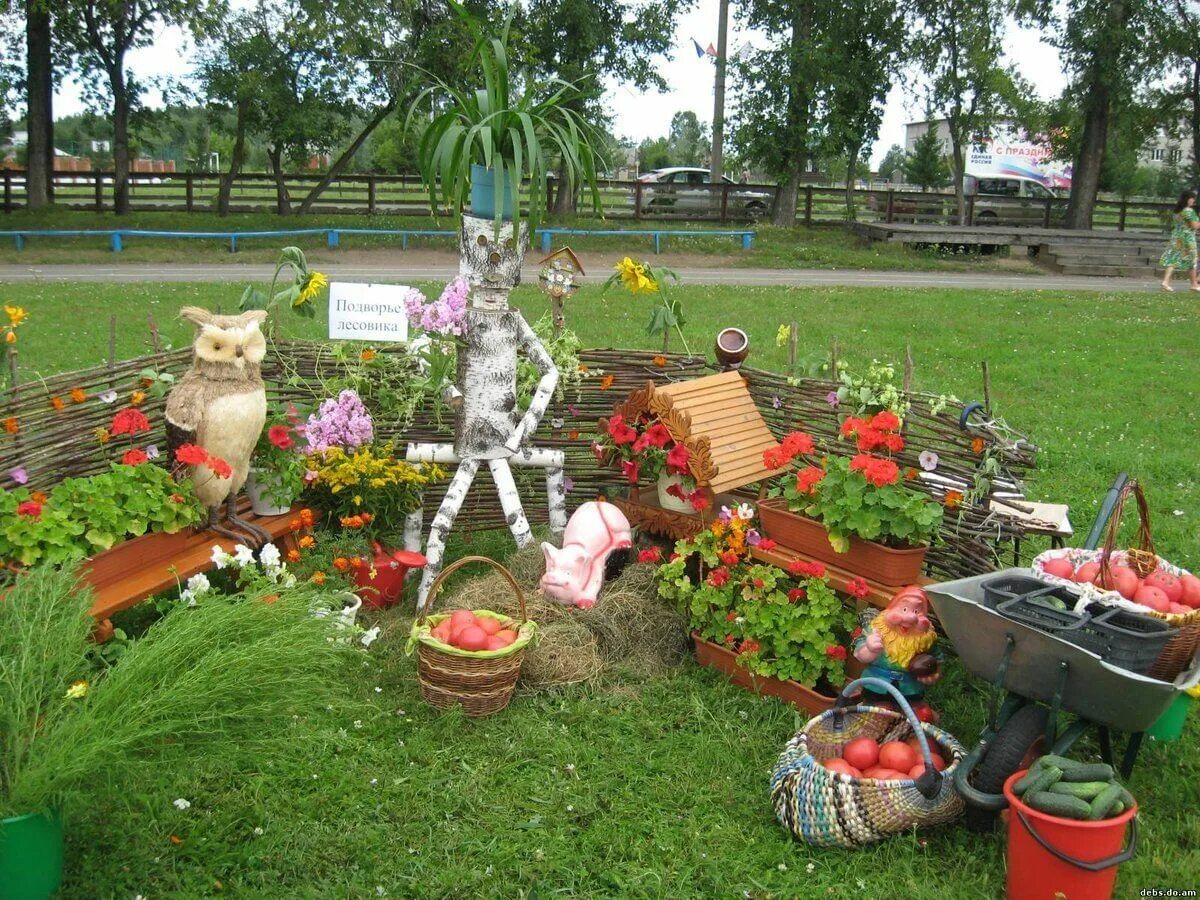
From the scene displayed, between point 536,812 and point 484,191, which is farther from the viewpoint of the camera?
point 484,191

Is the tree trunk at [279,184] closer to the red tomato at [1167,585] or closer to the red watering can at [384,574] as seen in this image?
the red watering can at [384,574]

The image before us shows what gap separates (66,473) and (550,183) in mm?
22227

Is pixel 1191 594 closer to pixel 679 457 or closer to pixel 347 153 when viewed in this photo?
pixel 679 457

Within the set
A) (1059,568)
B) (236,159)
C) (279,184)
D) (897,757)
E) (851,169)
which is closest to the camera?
(897,757)

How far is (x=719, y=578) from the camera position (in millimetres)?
4301

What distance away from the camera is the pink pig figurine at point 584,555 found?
14.9 feet

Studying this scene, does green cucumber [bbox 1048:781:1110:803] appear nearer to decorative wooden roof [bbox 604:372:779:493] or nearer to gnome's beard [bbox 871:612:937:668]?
gnome's beard [bbox 871:612:937:668]

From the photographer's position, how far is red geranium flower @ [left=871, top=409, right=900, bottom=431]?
409 cm

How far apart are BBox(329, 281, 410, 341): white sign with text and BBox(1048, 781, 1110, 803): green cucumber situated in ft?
11.6

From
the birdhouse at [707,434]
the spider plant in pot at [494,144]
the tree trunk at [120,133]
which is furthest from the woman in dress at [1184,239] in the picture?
the tree trunk at [120,133]

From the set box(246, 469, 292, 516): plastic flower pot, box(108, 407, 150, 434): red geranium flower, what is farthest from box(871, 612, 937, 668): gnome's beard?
box(108, 407, 150, 434): red geranium flower

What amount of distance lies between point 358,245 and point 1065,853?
18482 mm

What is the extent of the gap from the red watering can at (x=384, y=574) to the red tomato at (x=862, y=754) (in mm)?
2176

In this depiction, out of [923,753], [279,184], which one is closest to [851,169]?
[279,184]
